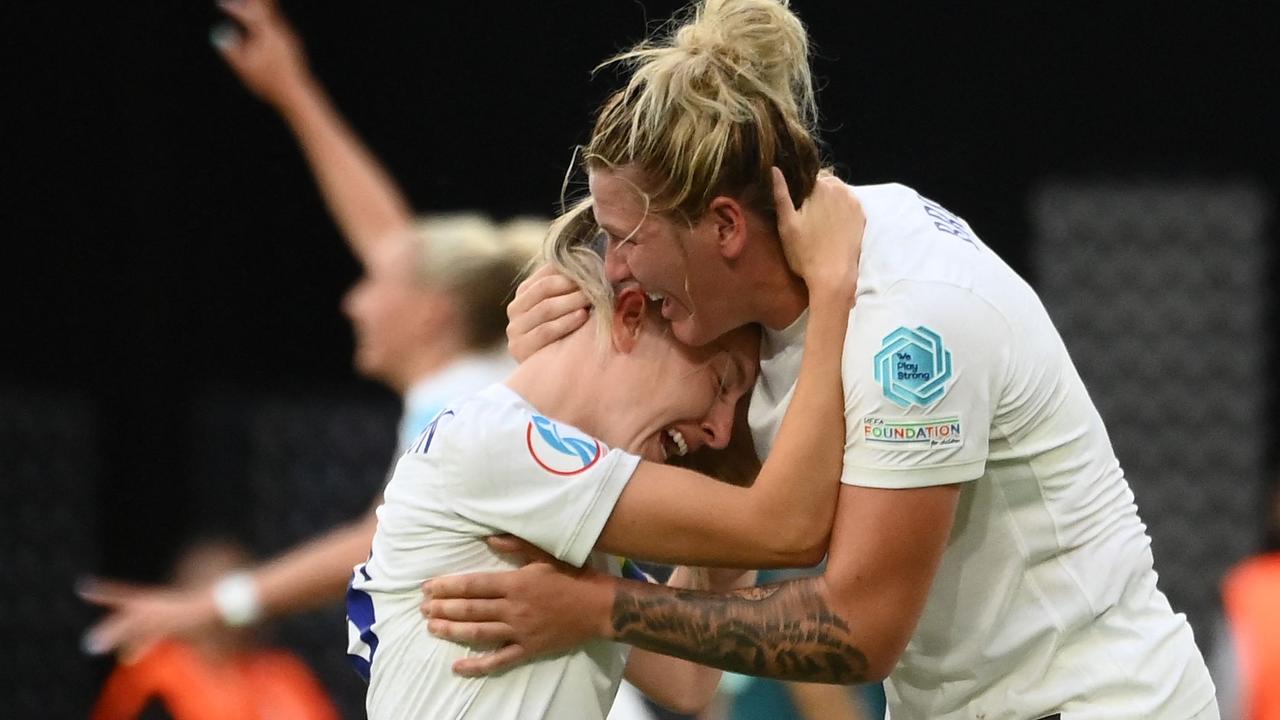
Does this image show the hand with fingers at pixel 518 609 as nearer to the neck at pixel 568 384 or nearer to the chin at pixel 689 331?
the neck at pixel 568 384

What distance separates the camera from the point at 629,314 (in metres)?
2.08

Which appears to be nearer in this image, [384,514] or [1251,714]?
[384,514]

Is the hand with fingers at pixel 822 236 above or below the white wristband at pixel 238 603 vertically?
above

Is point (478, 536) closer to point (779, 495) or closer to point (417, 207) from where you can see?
point (779, 495)

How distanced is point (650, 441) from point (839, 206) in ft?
1.21

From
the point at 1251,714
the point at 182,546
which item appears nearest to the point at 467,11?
the point at 182,546

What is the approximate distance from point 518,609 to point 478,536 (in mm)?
105

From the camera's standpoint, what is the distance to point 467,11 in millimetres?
5398

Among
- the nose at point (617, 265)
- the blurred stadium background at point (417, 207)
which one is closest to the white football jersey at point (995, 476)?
→ the nose at point (617, 265)

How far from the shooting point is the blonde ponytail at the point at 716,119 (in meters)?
1.96

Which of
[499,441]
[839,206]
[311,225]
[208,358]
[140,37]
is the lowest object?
[208,358]

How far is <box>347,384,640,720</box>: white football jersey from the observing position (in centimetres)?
193

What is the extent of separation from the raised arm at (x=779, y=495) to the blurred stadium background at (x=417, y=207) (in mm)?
3048

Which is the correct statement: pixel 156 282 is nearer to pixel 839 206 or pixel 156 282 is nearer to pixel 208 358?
pixel 208 358
